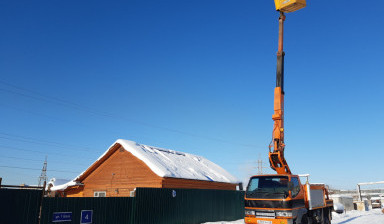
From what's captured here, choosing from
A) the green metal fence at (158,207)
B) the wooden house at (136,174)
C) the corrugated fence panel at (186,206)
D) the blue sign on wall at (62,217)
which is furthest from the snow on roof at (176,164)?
the blue sign on wall at (62,217)

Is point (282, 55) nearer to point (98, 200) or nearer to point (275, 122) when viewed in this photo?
point (275, 122)

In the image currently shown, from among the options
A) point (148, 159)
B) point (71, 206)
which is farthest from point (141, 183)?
point (71, 206)

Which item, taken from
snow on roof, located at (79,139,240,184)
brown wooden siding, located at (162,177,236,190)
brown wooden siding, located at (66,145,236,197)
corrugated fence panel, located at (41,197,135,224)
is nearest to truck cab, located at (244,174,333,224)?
corrugated fence panel, located at (41,197,135,224)

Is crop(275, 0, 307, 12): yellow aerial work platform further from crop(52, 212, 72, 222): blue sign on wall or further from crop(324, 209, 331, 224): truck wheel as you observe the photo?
crop(52, 212, 72, 222): blue sign on wall

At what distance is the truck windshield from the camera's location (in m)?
11.5

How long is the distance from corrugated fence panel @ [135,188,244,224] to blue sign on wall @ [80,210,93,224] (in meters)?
2.52

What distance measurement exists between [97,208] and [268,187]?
7269 millimetres

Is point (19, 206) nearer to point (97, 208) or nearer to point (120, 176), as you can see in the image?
point (97, 208)

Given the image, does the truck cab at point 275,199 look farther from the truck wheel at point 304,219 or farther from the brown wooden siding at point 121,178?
the brown wooden siding at point 121,178

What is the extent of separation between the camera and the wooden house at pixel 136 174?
21297 millimetres

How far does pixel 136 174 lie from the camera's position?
22203mm

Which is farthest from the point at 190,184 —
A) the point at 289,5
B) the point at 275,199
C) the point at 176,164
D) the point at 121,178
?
the point at 289,5

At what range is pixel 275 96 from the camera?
48.5 feet

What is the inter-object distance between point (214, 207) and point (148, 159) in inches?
225
